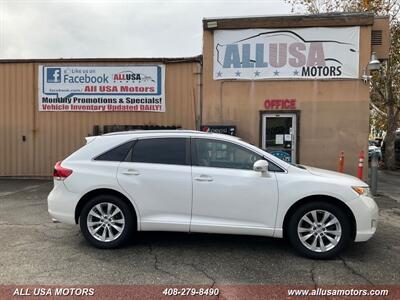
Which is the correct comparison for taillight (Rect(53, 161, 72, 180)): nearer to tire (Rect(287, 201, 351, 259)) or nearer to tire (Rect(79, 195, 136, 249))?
tire (Rect(79, 195, 136, 249))

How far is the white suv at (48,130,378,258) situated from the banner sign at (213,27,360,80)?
18.4 ft

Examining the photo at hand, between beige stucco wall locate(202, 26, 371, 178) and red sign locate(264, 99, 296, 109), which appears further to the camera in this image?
red sign locate(264, 99, 296, 109)

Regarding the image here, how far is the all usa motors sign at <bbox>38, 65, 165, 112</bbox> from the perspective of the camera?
36.5 feet

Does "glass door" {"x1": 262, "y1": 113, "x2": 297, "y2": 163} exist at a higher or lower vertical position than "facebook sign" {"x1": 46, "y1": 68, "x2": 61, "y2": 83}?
lower

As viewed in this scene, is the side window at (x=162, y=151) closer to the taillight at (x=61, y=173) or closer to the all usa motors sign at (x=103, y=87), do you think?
the taillight at (x=61, y=173)

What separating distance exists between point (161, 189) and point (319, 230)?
83.9 inches

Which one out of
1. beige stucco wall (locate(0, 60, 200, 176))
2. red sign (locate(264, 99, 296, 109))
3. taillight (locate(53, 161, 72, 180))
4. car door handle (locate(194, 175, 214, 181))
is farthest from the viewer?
beige stucco wall (locate(0, 60, 200, 176))

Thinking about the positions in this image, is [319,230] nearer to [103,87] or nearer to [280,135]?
[280,135]

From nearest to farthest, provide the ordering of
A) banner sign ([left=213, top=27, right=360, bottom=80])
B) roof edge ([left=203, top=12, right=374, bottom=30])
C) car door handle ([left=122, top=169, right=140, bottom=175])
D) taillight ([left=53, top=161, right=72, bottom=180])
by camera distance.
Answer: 1. car door handle ([left=122, top=169, right=140, bottom=175])
2. taillight ([left=53, top=161, right=72, bottom=180])
3. roof edge ([left=203, top=12, right=374, bottom=30])
4. banner sign ([left=213, top=27, right=360, bottom=80])

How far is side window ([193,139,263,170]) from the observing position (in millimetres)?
4926

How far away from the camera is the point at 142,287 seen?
391cm

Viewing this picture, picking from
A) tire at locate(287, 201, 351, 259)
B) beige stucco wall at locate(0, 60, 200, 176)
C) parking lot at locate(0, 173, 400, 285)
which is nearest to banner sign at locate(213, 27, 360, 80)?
beige stucco wall at locate(0, 60, 200, 176)

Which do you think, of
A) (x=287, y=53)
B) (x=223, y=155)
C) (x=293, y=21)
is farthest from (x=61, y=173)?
(x=293, y=21)

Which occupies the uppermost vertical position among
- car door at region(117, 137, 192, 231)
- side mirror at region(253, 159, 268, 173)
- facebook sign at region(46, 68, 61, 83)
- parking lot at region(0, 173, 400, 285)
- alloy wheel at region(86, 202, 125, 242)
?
facebook sign at region(46, 68, 61, 83)
